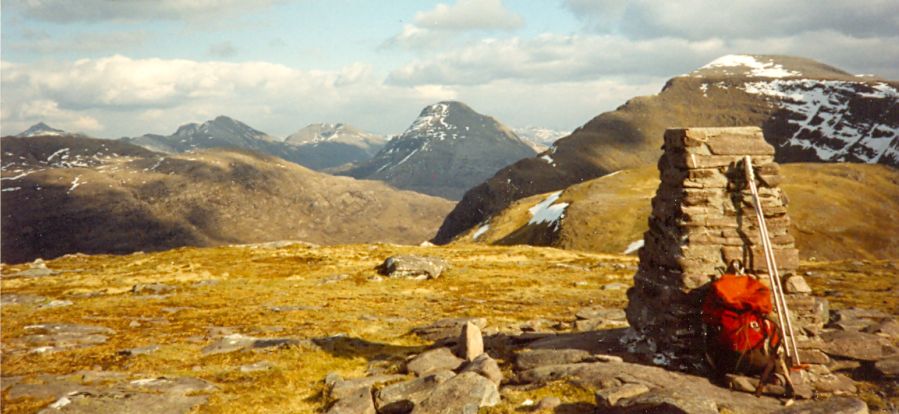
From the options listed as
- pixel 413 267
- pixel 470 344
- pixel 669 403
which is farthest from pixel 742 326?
pixel 413 267

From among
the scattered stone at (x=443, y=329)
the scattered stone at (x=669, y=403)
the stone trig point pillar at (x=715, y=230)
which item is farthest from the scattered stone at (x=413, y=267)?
the scattered stone at (x=669, y=403)

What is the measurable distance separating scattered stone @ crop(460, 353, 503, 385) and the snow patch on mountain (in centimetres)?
10013

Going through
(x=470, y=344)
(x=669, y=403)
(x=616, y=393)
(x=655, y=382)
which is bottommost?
(x=470, y=344)

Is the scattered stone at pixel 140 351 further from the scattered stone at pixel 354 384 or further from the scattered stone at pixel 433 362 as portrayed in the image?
the scattered stone at pixel 433 362

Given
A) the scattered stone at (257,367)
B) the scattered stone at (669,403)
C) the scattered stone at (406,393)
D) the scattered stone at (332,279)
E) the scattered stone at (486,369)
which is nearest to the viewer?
the scattered stone at (669,403)

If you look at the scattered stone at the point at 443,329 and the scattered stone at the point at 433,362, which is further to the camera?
the scattered stone at the point at 443,329

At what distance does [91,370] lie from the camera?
70.3 ft

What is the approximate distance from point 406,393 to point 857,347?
1572 cm

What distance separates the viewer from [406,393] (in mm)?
16406

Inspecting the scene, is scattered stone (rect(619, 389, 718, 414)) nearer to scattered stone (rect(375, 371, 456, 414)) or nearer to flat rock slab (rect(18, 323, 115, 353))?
scattered stone (rect(375, 371, 456, 414))

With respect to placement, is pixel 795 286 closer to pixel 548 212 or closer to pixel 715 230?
pixel 715 230

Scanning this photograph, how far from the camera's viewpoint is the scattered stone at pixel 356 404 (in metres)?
16.0

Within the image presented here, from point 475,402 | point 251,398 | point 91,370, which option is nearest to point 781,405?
point 475,402

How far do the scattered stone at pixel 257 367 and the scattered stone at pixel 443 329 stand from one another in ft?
26.5
